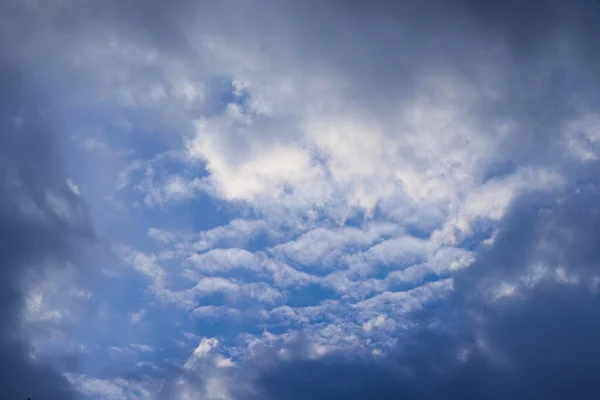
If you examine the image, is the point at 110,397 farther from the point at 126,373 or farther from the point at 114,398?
the point at 126,373

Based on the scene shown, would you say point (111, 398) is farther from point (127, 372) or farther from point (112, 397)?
point (127, 372)

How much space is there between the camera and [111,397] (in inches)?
3295

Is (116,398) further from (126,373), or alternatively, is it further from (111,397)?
(126,373)

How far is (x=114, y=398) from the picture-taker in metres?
83.9

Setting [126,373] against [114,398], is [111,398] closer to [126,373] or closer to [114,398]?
[114,398]

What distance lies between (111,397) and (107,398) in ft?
3.60

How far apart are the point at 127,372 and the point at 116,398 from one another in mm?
8939

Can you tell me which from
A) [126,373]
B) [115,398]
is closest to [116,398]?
[115,398]

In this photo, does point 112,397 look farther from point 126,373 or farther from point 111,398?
point 126,373

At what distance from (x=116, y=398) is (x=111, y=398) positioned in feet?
3.72

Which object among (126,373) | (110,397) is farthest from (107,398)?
(126,373)

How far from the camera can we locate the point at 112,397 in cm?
8369

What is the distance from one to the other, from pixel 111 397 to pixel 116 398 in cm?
113

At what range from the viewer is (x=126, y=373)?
80.9 m
